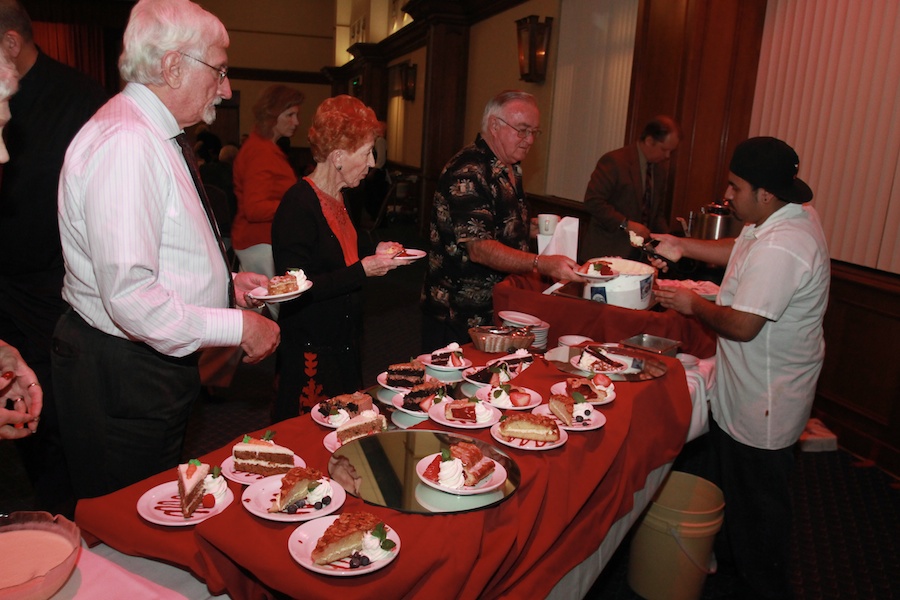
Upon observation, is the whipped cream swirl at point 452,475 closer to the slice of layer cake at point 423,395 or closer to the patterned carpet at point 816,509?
the slice of layer cake at point 423,395

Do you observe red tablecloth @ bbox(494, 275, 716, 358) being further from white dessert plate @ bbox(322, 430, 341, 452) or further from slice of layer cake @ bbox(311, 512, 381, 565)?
Result: slice of layer cake @ bbox(311, 512, 381, 565)

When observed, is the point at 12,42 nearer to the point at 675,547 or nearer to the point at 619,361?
the point at 619,361

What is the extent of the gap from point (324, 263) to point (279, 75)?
1663 centimetres

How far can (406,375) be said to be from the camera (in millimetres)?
1838

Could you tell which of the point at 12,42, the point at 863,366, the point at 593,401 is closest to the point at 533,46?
the point at 863,366

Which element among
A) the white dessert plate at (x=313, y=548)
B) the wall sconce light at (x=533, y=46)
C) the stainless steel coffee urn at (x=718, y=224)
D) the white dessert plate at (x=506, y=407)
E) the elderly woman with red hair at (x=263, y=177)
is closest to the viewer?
the white dessert plate at (x=313, y=548)

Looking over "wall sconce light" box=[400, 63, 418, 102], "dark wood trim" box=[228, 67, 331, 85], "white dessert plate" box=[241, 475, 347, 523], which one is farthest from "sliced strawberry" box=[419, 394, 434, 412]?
"dark wood trim" box=[228, 67, 331, 85]

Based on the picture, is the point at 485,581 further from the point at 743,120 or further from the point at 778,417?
the point at 743,120

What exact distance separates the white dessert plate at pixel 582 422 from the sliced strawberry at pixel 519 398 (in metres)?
0.03

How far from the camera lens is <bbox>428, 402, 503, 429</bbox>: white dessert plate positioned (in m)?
1.58

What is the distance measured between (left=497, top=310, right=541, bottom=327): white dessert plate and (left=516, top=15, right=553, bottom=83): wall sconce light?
498 centimetres

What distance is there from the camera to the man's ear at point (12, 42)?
1.96 meters

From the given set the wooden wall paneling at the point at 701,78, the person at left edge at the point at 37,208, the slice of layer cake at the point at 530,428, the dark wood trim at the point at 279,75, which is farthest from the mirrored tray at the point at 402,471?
the dark wood trim at the point at 279,75

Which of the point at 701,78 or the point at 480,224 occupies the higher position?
the point at 701,78
